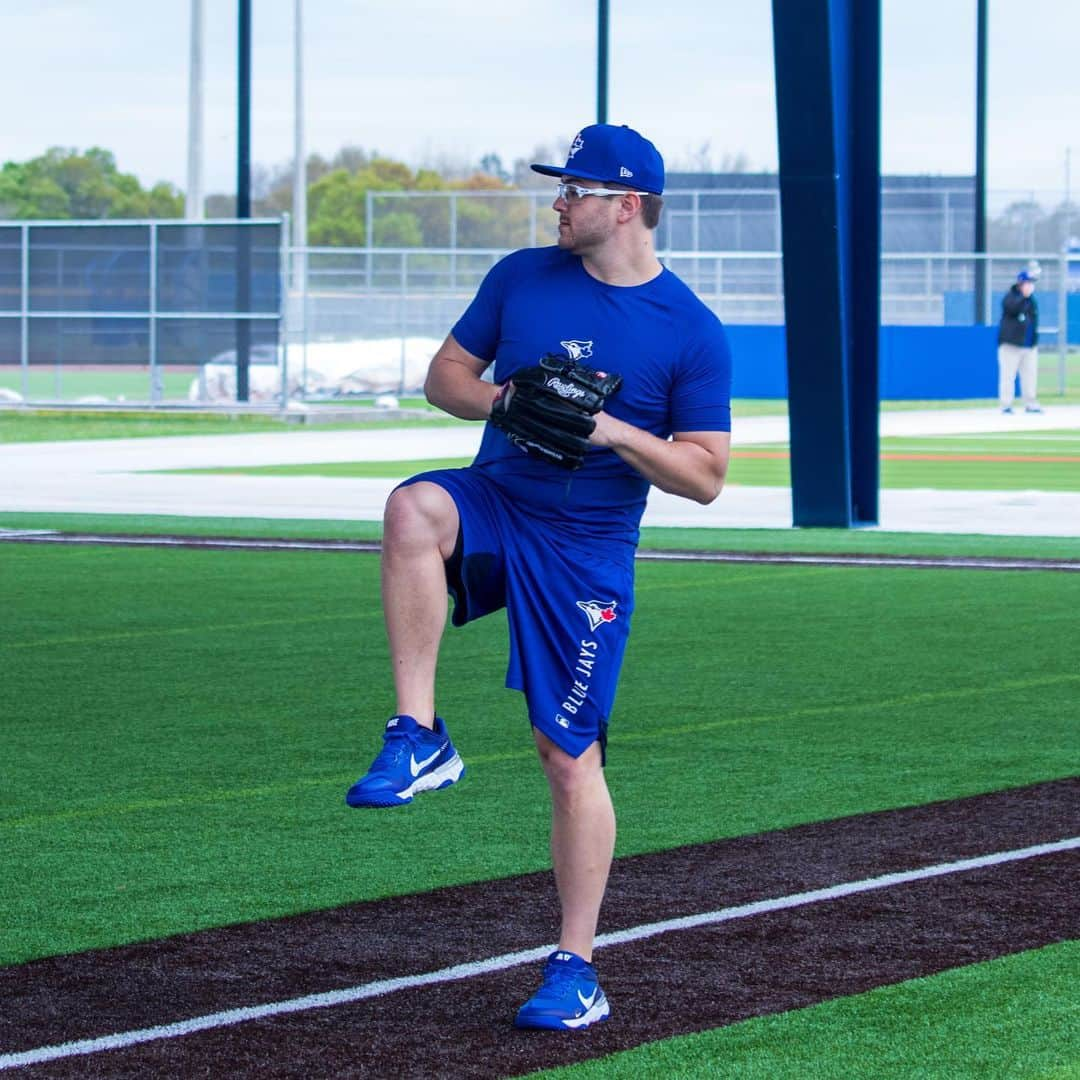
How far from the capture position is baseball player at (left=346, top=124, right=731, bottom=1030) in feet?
16.9

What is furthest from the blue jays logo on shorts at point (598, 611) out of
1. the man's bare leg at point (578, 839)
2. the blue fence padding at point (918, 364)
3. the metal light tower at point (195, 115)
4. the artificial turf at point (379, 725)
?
the metal light tower at point (195, 115)

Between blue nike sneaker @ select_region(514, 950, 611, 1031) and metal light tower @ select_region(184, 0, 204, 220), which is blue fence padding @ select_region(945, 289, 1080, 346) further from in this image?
blue nike sneaker @ select_region(514, 950, 611, 1031)

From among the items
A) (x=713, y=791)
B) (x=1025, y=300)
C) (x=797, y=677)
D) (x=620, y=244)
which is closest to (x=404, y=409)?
(x=1025, y=300)

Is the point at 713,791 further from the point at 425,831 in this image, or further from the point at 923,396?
the point at 923,396

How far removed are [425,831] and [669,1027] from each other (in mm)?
2205

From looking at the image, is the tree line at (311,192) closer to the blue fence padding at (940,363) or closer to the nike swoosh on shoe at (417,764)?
the blue fence padding at (940,363)

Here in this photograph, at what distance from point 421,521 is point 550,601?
34cm

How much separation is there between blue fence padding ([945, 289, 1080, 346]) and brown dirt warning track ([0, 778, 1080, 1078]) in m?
37.4

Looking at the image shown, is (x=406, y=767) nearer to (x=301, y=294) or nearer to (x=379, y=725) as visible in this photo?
(x=379, y=725)

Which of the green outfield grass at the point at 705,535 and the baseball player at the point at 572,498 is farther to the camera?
the green outfield grass at the point at 705,535

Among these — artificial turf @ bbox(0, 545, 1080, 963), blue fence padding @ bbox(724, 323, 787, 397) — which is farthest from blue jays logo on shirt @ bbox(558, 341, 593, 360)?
blue fence padding @ bbox(724, 323, 787, 397)

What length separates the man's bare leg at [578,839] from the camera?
5211 mm

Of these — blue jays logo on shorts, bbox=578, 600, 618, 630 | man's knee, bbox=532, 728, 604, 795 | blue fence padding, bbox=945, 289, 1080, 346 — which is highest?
blue fence padding, bbox=945, 289, 1080, 346

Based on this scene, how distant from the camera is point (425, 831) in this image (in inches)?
282
